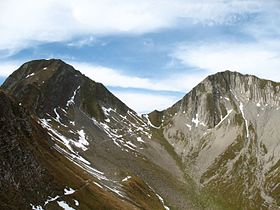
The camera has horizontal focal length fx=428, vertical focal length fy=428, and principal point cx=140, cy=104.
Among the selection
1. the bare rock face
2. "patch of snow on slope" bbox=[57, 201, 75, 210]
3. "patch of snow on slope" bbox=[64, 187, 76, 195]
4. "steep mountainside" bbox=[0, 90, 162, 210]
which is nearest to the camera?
the bare rock face

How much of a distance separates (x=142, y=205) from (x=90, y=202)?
49.6 m

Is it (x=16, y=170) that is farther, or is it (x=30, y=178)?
(x=30, y=178)

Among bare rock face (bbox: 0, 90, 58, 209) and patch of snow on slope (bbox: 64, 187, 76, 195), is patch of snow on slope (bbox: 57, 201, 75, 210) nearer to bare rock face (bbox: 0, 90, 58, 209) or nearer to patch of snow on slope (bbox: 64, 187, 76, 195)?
bare rock face (bbox: 0, 90, 58, 209)

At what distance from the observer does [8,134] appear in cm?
9475

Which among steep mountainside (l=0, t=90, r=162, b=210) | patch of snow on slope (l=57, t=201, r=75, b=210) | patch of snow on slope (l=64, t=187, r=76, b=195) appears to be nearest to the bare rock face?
steep mountainside (l=0, t=90, r=162, b=210)

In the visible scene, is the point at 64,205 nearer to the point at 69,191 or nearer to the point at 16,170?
the point at 69,191

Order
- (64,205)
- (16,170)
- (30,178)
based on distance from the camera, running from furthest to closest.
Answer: (64,205) → (30,178) → (16,170)

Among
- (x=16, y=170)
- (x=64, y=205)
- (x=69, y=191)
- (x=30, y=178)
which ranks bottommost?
(x=64, y=205)

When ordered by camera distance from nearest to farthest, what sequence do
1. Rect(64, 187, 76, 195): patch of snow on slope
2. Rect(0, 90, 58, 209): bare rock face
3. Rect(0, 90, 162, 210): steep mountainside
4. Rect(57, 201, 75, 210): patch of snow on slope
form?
Rect(0, 90, 58, 209): bare rock face
Rect(0, 90, 162, 210): steep mountainside
Rect(57, 201, 75, 210): patch of snow on slope
Rect(64, 187, 76, 195): patch of snow on slope

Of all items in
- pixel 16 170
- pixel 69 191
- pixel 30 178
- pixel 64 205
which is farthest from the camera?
pixel 69 191

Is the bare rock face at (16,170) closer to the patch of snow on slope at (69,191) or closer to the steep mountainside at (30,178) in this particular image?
the steep mountainside at (30,178)

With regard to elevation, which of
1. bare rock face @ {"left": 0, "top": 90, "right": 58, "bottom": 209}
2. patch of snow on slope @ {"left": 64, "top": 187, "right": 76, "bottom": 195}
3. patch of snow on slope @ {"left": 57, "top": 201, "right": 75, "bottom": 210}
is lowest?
patch of snow on slope @ {"left": 57, "top": 201, "right": 75, "bottom": 210}

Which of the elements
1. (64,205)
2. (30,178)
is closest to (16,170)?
(30,178)

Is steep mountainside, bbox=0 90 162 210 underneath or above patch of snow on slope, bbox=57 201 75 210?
above
